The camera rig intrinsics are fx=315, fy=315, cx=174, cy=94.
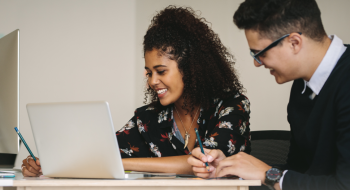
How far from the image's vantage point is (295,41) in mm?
1075

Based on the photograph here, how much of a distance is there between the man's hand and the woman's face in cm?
66

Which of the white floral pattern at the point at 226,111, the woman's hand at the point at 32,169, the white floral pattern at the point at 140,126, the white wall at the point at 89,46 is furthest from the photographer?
the white wall at the point at 89,46

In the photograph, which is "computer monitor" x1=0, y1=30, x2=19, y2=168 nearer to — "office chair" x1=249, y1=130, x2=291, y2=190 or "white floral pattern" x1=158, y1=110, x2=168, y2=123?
"white floral pattern" x1=158, y1=110, x2=168, y2=123

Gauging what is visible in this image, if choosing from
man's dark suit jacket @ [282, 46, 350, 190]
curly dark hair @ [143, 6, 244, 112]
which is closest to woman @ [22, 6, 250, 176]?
curly dark hair @ [143, 6, 244, 112]

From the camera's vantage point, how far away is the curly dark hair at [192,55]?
1616 mm

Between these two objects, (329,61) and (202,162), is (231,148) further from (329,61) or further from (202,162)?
(329,61)

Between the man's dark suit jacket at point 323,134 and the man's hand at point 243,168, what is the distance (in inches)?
3.0

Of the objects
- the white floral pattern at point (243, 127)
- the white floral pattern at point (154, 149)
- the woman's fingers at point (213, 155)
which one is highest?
the white floral pattern at point (243, 127)

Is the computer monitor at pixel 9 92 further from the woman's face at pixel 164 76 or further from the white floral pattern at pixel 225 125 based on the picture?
the white floral pattern at pixel 225 125

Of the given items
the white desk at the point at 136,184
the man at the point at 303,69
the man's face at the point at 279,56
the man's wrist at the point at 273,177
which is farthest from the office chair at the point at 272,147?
the white desk at the point at 136,184

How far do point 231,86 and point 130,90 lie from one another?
126 centimetres

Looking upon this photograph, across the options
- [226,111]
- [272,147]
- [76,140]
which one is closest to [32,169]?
[76,140]

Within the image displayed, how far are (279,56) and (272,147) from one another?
655mm

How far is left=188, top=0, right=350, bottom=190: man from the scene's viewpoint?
98 cm
